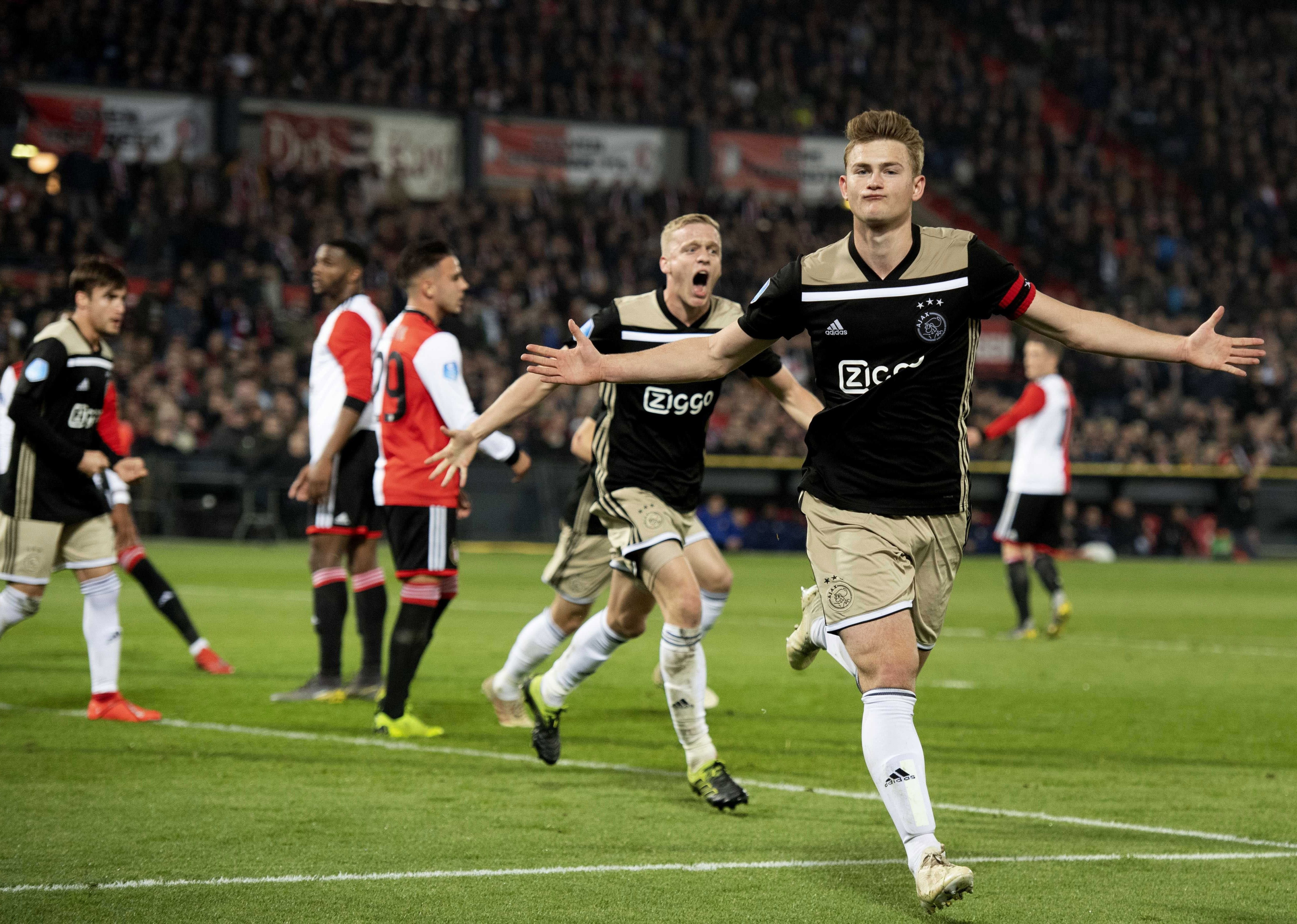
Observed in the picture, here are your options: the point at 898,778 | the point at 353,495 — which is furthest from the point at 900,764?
the point at 353,495

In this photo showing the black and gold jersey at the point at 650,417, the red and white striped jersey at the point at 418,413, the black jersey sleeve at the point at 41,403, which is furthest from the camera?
the red and white striped jersey at the point at 418,413

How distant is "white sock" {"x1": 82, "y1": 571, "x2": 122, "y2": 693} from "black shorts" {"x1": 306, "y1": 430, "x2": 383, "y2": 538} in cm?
120

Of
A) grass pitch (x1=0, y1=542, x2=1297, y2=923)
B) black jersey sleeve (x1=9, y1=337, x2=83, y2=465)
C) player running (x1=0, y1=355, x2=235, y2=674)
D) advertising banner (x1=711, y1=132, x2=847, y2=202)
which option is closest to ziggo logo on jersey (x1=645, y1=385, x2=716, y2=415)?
grass pitch (x1=0, y1=542, x2=1297, y2=923)

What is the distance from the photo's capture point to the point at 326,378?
8.65 m

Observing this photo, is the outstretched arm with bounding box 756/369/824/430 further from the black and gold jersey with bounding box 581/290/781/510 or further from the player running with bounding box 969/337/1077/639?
the player running with bounding box 969/337/1077/639

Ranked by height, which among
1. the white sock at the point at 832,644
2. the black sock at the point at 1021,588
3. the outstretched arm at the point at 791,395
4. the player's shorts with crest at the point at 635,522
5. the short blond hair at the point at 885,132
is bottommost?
the black sock at the point at 1021,588

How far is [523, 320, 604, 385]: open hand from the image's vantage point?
15.8 ft

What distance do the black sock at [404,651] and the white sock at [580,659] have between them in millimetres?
951

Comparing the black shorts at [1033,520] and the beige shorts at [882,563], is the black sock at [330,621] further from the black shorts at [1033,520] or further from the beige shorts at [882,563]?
the black shorts at [1033,520]

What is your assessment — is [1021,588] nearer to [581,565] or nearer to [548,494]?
[581,565]

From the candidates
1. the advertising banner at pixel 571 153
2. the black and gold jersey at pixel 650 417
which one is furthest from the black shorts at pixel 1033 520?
the advertising banner at pixel 571 153

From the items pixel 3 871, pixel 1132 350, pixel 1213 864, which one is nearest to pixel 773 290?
pixel 1132 350

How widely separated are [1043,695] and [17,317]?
60.5ft

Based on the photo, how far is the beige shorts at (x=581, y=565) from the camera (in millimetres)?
7539
